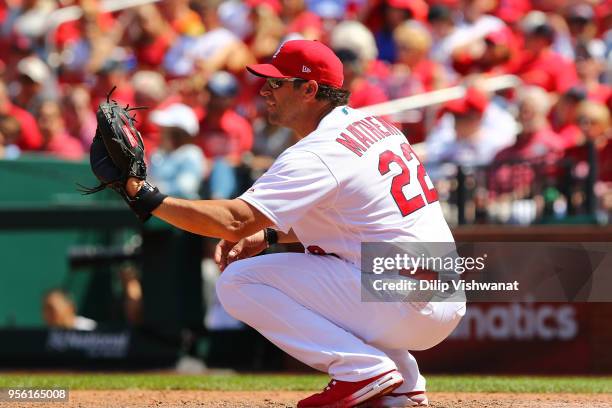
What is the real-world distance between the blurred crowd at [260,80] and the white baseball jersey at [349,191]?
162 inches

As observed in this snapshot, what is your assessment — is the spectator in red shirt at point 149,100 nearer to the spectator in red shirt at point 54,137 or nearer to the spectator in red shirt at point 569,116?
the spectator in red shirt at point 54,137

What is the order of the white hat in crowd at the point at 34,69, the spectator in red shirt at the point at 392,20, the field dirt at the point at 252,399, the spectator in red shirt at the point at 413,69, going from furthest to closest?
the white hat in crowd at the point at 34,69
the spectator in red shirt at the point at 392,20
the spectator in red shirt at the point at 413,69
the field dirt at the point at 252,399

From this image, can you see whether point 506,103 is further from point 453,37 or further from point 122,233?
point 122,233

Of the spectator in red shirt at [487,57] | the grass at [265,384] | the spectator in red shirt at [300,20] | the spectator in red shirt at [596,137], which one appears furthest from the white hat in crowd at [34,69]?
the spectator in red shirt at [596,137]

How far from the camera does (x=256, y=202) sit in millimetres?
4723

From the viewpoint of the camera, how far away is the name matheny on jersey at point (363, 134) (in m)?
4.90

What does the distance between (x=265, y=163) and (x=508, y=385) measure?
356cm

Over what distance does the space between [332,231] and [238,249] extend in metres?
0.55

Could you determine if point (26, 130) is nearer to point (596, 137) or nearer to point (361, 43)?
point (361, 43)

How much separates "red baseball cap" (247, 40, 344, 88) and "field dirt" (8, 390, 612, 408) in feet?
5.34

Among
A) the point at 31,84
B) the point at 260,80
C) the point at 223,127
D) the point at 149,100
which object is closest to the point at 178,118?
the point at 223,127

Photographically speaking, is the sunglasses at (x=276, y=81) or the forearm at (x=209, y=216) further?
the sunglasses at (x=276, y=81)

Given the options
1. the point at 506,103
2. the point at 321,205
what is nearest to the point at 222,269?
the point at 321,205

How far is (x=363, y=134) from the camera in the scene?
5.00 meters
